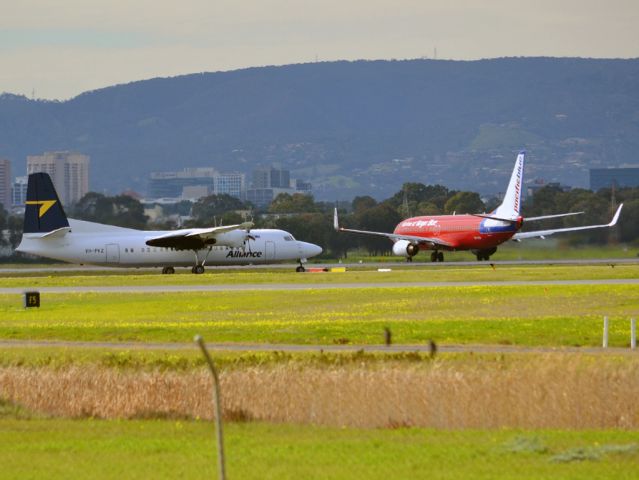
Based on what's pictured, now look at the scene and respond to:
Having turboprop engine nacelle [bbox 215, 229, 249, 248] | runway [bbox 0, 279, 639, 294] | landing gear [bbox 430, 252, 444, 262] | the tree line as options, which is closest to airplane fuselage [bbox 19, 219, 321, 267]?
turboprop engine nacelle [bbox 215, 229, 249, 248]

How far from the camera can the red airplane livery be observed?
10425 cm

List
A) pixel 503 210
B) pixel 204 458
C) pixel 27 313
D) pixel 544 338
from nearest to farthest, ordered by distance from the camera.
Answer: pixel 204 458
pixel 544 338
pixel 27 313
pixel 503 210

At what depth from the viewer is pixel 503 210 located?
10831 centimetres

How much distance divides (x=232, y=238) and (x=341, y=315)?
4233 cm

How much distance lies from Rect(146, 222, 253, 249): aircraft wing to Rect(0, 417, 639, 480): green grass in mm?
63376

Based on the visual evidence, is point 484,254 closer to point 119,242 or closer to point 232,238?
point 232,238

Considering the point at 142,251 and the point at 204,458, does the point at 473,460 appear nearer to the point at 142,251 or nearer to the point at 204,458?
the point at 204,458

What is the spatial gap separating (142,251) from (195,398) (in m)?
Answer: 62.8

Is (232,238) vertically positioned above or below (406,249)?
above

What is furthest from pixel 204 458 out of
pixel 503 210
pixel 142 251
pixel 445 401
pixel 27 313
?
pixel 503 210

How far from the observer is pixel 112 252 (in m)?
89.6

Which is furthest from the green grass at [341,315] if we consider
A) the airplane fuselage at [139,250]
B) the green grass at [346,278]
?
the airplane fuselage at [139,250]

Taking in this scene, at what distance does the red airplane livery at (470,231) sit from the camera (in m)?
104

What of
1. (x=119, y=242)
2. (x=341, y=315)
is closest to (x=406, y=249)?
(x=119, y=242)
